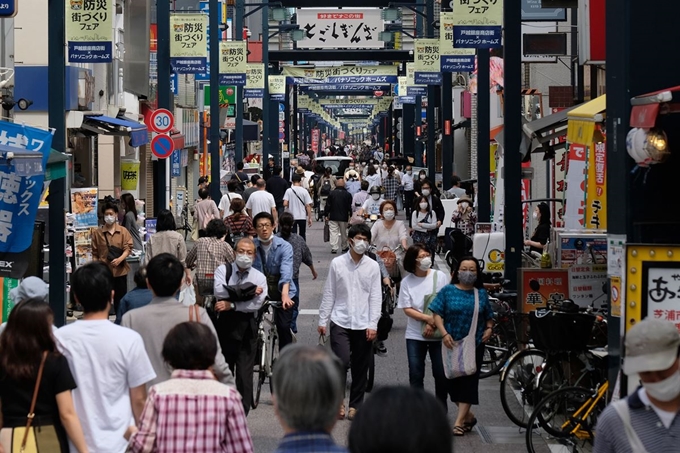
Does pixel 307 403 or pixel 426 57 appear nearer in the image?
pixel 307 403

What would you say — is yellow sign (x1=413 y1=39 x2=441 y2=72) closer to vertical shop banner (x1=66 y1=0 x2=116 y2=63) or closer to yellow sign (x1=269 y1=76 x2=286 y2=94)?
yellow sign (x1=269 y1=76 x2=286 y2=94)

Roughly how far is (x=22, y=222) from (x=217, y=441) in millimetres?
6192

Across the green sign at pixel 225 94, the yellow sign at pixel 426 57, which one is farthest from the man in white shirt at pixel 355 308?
the green sign at pixel 225 94

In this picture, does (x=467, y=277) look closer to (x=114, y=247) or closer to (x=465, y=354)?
(x=465, y=354)

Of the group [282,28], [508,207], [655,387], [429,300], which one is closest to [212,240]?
[429,300]

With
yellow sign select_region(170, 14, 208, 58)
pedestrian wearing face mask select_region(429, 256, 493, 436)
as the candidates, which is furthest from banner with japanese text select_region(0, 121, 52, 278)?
yellow sign select_region(170, 14, 208, 58)

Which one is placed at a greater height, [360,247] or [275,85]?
[275,85]

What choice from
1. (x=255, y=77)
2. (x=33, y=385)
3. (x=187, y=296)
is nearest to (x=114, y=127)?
(x=187, y=296)

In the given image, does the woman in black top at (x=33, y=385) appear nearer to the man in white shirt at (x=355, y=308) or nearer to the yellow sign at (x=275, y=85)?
the man in white shirt at (x=355, y=308)

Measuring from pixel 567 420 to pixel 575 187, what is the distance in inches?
308

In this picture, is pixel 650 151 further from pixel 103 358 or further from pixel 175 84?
pixel 175 84

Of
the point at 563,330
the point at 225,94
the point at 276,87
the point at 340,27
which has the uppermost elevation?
the point at 340,27

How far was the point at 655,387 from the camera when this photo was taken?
4.91 m

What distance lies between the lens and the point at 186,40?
2677 centimetres
